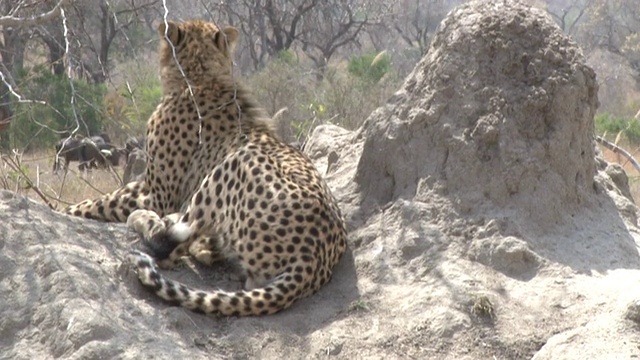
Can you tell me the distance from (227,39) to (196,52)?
0.20 m

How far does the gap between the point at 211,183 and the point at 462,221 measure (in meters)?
1.06

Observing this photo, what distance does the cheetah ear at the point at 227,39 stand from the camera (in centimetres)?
493

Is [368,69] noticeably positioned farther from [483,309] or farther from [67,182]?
[483,309]

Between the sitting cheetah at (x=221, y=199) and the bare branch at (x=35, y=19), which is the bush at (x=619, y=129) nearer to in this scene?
the sitting cheetah at (x=221, y=199)

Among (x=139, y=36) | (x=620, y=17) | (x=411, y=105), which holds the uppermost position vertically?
(x=620, y=17)

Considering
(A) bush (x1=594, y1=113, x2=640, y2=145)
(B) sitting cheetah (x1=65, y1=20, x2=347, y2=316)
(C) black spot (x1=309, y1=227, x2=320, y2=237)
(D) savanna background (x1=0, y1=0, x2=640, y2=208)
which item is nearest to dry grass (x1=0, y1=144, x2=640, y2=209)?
(D) savanna background (x1=0, y1=0, x2=640, y2=208)

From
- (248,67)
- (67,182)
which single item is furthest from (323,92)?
(248,67)

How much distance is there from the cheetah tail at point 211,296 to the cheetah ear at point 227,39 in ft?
4.85

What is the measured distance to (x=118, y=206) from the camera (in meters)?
4.73

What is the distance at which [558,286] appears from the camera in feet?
12.2

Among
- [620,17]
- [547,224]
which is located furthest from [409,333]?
[620,17]

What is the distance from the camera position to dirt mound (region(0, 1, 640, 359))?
347 centimetres

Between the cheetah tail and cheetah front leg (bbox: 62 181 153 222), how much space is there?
94cm

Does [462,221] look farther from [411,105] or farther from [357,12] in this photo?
[357,12]
